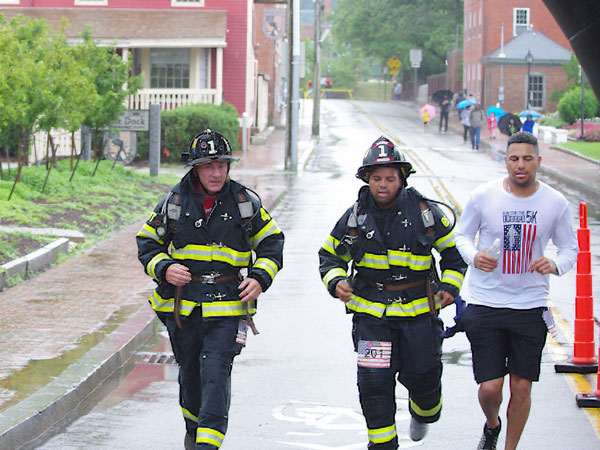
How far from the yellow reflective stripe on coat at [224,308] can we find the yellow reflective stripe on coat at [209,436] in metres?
0.61

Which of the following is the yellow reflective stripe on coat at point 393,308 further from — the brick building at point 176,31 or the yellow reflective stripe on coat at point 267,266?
the brick building at point 176,31

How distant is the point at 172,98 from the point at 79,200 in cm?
1857

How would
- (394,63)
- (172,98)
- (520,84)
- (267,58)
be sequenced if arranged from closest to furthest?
(172,98) → (267,58) → (520,84) → (394,63)

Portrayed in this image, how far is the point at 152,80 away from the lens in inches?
1502

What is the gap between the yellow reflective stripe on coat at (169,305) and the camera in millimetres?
5660

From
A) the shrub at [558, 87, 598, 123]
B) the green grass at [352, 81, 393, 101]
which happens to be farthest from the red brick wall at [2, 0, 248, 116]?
the green grass at [352, 81, 393, 101]

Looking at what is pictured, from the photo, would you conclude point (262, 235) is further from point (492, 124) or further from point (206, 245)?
point (492, 124)

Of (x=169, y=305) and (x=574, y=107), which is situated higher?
(x=574, y=107)

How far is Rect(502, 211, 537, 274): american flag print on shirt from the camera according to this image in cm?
584

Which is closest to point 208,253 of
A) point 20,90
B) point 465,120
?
point 20,90

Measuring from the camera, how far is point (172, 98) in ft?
117

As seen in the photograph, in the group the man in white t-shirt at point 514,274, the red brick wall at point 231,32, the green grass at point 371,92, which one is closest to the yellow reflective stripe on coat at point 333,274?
the man in white t-shirt at point 514,274

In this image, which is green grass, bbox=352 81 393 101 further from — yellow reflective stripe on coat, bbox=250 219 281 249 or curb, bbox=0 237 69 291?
yellow reflective stripe on coat, bbox=250 219 281 249

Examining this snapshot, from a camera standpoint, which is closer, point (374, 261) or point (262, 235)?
point (374, 261)
